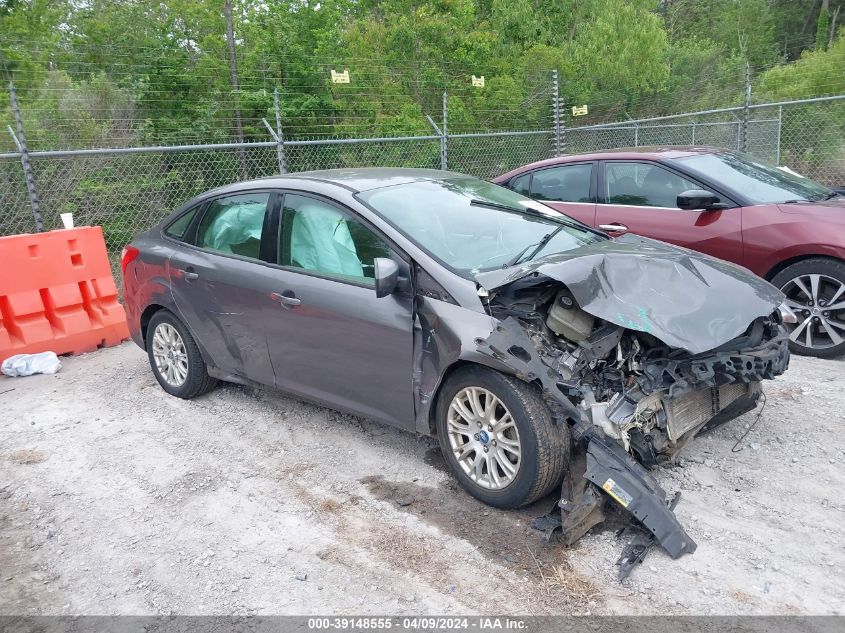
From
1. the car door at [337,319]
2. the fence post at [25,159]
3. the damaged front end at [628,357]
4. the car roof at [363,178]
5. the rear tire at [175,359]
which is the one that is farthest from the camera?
the fence post at [25,159]

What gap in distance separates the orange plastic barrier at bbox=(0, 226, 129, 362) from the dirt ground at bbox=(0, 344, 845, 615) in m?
1.68

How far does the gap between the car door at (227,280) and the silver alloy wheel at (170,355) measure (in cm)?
28

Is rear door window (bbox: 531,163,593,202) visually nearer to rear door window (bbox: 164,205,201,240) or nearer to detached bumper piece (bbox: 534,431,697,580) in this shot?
rear door window (bbox: 164,205,201,240)

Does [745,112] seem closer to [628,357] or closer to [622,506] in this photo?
[628,357]

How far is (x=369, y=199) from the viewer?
13.9ft

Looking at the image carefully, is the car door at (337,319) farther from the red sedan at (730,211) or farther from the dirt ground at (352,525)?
the red sedan at (730,211)

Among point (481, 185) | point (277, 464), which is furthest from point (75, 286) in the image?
point (481, 185)

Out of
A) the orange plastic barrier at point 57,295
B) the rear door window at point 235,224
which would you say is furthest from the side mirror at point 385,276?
the orange plastic barrier at point 57,295

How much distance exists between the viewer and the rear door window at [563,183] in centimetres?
673

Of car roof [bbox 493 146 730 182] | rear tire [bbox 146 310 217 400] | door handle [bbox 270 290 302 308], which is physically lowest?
rear tire [bbox 146 310 217 400]

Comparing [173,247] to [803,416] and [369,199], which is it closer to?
[369,199]

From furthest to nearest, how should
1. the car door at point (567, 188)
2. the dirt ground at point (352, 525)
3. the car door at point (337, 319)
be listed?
the car door at point (567, 188)
the car door at point (337, 319)
the dirt ground at point (352, 525)

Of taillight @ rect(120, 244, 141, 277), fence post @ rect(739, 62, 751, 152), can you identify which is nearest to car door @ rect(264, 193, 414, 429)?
taillight @ rect(120, 244, 141, 277)

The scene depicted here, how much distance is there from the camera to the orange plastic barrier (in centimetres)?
634
